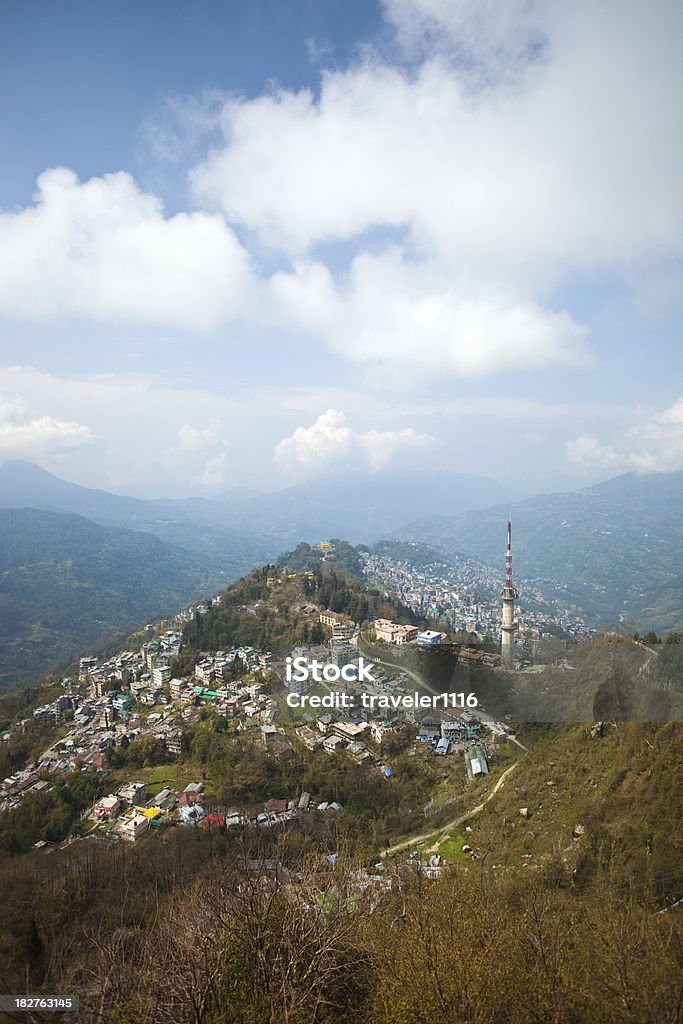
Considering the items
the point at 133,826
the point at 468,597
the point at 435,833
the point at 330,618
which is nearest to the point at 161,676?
the point at 330,618

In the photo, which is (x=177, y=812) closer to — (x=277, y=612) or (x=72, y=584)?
(x=277, y=612)

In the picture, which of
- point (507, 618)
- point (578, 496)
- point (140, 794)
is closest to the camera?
point (140, 794)

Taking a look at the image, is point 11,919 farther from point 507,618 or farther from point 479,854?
point 507,618

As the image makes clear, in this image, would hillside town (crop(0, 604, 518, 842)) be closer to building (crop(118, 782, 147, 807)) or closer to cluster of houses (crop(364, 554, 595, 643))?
building (crop(118, 782, 147, 807))

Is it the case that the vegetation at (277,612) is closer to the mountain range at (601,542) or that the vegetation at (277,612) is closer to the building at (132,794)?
the building at (132,794)

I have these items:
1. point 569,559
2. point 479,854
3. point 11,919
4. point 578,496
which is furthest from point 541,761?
point 578,496

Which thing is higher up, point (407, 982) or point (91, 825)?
point (407, 982)

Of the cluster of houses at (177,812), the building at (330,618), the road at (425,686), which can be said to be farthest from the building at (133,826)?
the building at (330,618)
